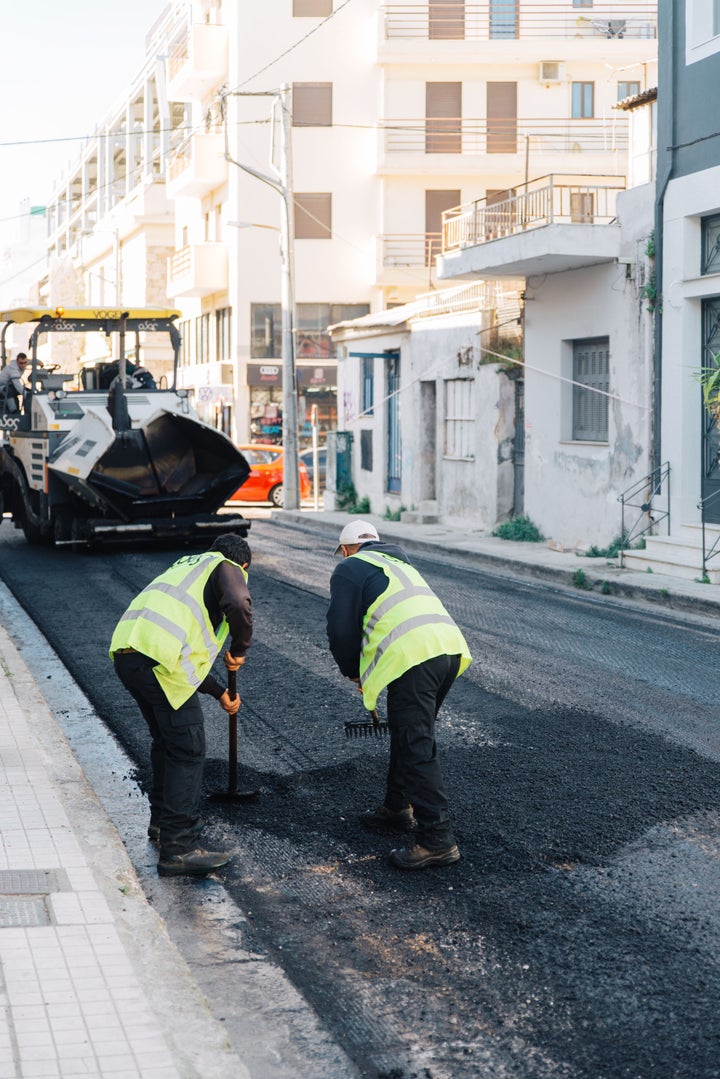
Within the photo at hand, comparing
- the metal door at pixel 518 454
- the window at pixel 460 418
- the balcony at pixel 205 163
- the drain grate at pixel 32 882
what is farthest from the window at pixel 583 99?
the drain grate at pixel 32 882

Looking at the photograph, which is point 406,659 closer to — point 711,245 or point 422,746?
point 422,746

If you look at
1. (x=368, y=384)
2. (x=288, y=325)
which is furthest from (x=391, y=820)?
(x=288, y=325)

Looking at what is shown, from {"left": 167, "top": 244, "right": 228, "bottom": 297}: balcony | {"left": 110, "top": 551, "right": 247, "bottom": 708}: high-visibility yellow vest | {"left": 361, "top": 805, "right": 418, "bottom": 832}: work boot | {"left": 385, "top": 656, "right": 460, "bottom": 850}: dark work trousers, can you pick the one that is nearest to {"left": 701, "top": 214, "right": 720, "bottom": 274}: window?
{"left": 361, "top": 805, "right": 418, "bottom": 832}: work boot

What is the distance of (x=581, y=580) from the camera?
15742 millimetres

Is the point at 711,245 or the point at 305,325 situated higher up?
the point at 305,325

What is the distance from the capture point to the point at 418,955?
4934 mm

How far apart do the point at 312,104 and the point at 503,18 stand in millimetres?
6452

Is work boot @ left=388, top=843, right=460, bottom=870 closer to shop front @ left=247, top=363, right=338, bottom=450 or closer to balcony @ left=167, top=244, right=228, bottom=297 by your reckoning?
shop front @ left=247, top=363, right=338, bottom=450

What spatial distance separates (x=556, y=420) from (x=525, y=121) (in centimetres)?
2564

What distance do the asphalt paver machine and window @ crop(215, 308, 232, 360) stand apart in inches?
1049

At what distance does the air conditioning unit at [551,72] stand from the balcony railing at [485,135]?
1.20 m

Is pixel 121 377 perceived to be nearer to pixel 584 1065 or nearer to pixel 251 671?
pixel 251 671

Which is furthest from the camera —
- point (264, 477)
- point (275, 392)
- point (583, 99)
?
point (275, 392)

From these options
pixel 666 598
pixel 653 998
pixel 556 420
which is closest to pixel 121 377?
pixel 556 420
